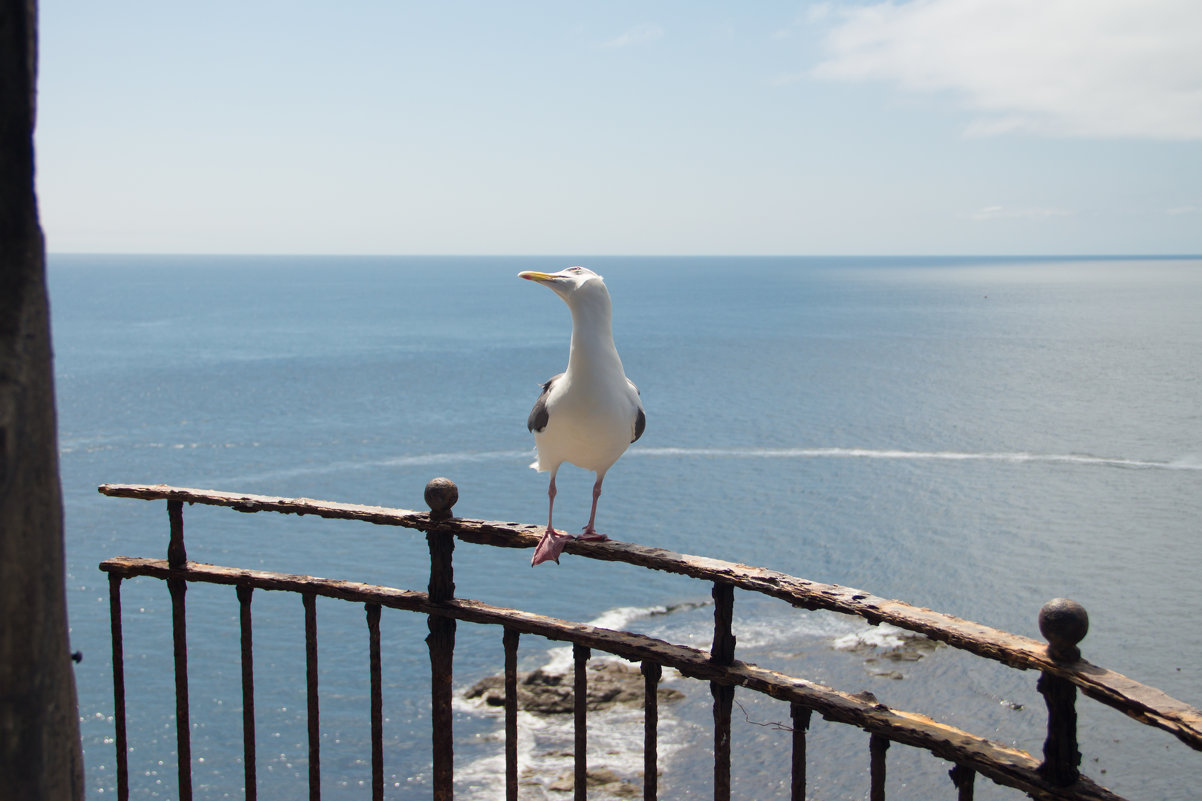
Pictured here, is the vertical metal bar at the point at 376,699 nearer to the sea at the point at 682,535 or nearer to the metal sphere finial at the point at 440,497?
the metal sphere finial at the point at 440,497

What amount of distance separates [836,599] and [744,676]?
42 cm

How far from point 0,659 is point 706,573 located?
6.67 ft

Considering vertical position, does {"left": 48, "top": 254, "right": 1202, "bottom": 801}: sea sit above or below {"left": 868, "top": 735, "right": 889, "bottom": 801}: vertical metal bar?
below

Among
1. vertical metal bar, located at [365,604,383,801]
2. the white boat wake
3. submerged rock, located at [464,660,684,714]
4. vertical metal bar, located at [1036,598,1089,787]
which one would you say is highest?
vertical metal bar, located at [1036,598,1089,787]

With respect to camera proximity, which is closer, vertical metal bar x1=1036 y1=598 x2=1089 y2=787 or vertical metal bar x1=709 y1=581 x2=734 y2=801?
vertical metal bar x1=1036 y1=598 x2=1089 y2=787

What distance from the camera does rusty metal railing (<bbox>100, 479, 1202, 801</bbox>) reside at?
252 centimetres

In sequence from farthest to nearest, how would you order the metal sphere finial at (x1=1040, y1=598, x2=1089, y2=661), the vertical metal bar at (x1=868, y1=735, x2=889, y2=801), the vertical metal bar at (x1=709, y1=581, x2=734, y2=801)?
1. the vertical metal bar at (x1=709, y1=581, x2=734, y2=801)
2. the vertical metal bar at (x1=868, y1=735, x2=889, y2=801)
3. the metal sphere finial at (x1=1040, y1=598, x2=1089, y2=661)

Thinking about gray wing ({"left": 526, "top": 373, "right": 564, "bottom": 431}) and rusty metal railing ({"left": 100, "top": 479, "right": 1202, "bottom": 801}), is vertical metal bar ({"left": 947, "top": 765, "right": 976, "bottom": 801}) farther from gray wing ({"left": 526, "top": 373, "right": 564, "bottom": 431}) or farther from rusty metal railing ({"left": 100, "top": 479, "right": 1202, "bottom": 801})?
gray wing ({"left": 526, "top": 373, "right": 564, "bottom": 431})

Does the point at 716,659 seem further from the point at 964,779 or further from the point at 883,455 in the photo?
the point at 883,455

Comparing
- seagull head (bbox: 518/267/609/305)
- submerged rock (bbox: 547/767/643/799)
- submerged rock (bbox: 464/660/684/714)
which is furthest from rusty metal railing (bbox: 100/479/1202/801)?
submerged rock (bbox: 464/660/684/714)

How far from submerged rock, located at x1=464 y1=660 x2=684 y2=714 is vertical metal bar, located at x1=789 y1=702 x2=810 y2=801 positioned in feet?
50.8

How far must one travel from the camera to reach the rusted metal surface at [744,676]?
104 inches

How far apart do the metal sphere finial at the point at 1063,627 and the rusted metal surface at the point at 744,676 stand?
0.29 metres

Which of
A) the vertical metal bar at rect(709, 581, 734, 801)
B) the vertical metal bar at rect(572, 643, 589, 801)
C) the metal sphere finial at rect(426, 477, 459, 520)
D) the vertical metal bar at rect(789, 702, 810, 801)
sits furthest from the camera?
the metal sphere finial at rect(426, 477, 459, 520)
